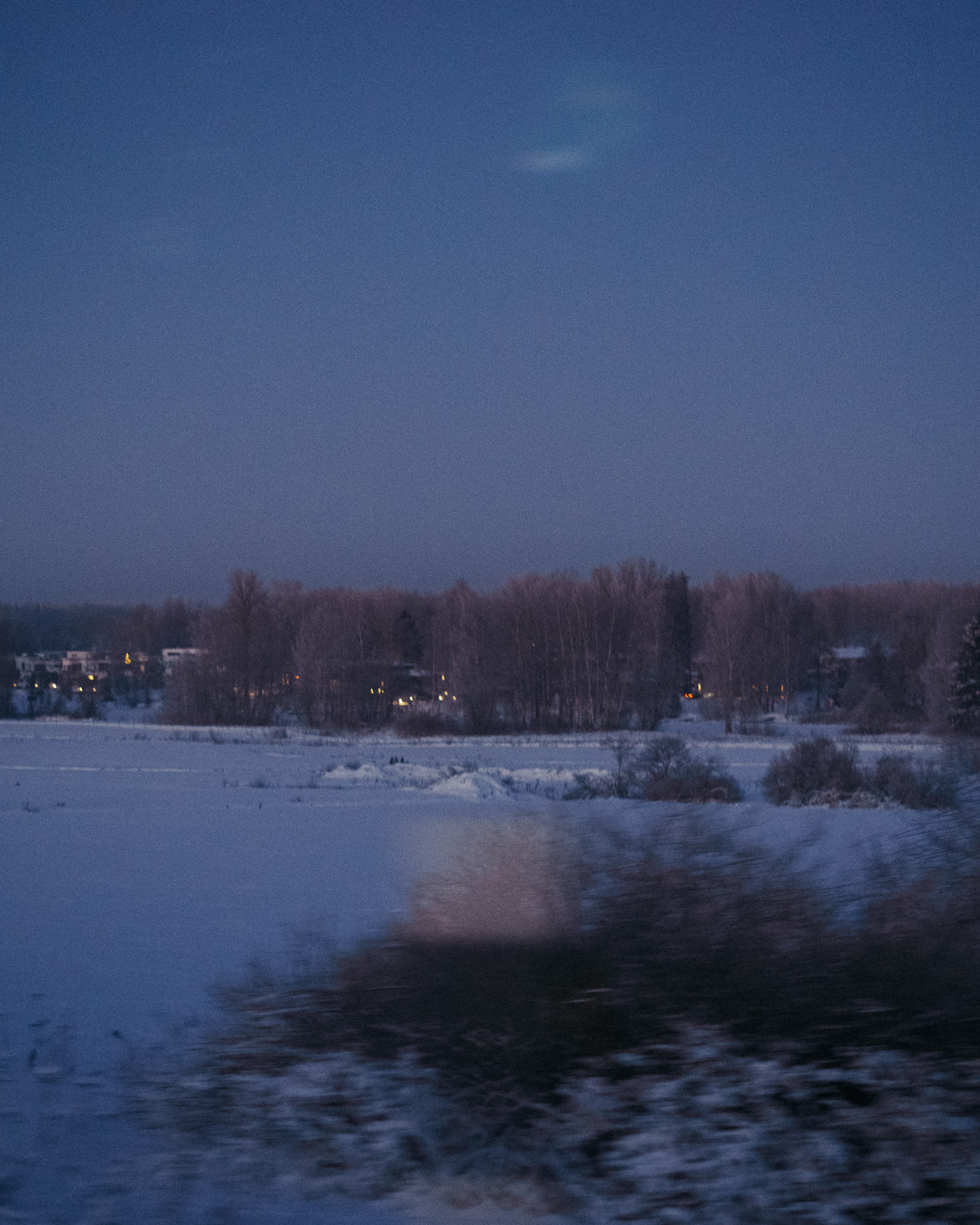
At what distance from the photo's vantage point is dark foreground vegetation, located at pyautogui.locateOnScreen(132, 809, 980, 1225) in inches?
135

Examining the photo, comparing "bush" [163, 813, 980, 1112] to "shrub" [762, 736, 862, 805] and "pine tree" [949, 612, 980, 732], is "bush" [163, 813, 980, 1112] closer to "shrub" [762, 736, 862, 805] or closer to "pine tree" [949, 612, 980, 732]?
"shrub" [762, 736, 862, 805]

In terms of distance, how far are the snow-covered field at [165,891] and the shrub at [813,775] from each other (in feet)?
4.55

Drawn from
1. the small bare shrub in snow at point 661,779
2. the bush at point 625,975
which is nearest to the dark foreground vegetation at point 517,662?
the small bare shrub in snow at point 661,779

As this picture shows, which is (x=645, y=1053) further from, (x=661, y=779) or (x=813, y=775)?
(x=813, y=775)

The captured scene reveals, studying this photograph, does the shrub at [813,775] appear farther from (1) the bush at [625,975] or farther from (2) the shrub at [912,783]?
(1) the bush at [625,975]

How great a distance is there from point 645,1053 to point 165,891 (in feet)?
25.2

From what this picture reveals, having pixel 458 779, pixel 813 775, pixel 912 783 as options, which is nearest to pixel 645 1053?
pixel 912 783

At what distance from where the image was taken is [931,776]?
27.8ft

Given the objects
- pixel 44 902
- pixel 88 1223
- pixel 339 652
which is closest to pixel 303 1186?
pixel 88 1223

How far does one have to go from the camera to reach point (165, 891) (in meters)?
10.6

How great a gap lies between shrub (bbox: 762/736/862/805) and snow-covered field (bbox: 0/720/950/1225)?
1.39 m

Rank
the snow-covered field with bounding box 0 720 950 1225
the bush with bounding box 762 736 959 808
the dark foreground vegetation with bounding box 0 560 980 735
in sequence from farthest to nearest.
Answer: the dark foreground vegetation with bounding box 0 560 980 735
the bush with bounding box 762 736 959 808
the snow-covered field with bounding box 0 720 950 1225

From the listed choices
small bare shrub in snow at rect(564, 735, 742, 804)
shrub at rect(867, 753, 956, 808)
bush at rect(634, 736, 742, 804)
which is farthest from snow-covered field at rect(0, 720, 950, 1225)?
bush at rect(634, 736, 742, 804)

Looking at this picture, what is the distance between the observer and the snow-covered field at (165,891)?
3.97m
